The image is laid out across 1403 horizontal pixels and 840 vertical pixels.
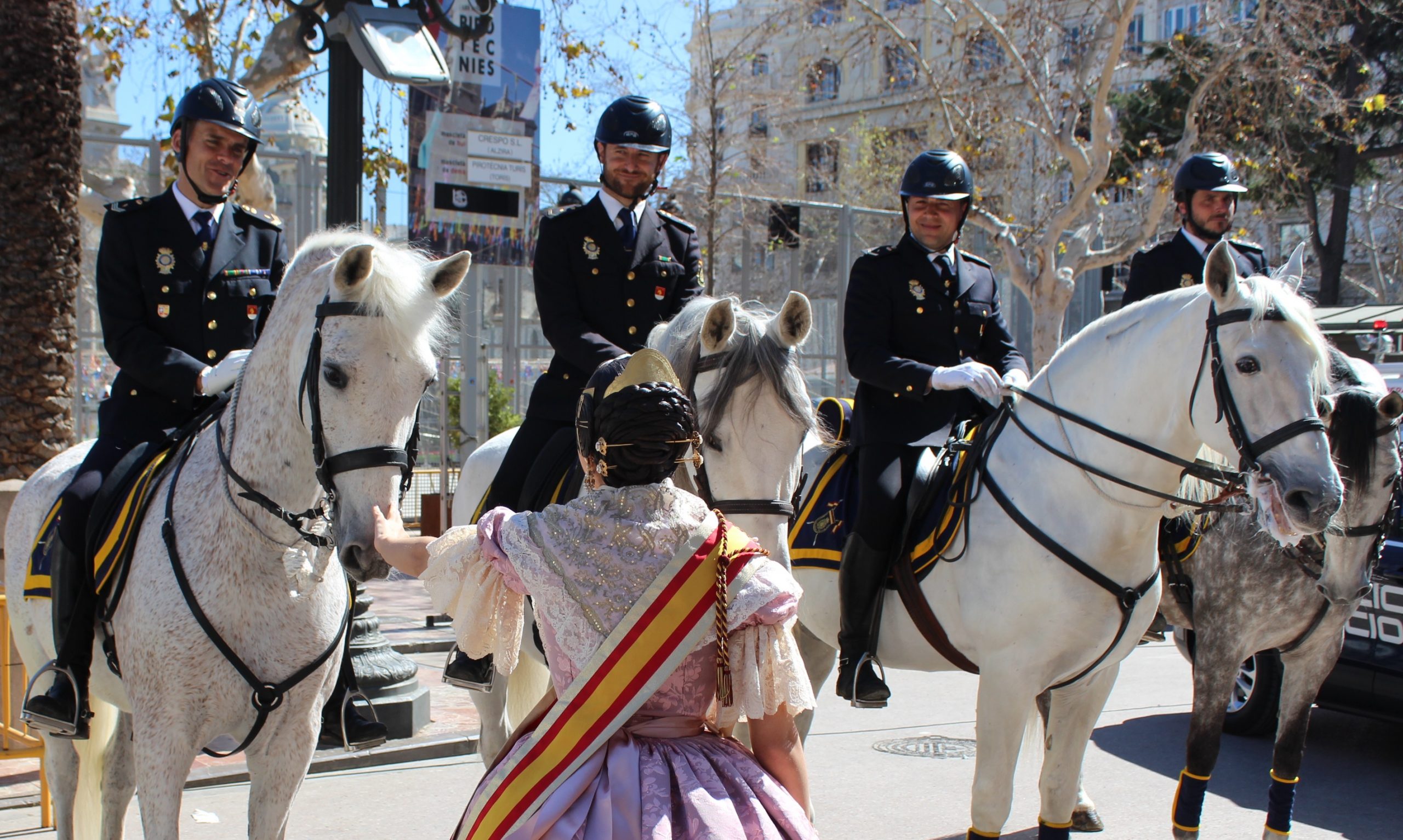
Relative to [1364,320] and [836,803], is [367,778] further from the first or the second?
[1364,320]

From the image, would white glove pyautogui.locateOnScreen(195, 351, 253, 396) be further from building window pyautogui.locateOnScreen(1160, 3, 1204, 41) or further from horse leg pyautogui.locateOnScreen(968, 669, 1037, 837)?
building window pyautogui.locateOnScreen(1160, 3, 1204, 41)

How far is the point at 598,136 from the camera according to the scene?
4.72 metres

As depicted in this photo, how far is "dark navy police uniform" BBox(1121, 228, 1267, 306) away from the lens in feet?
18.6

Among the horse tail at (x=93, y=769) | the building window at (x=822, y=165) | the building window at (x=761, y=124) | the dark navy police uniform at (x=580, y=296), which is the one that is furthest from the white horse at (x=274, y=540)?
the building window at (x=822, y=165)

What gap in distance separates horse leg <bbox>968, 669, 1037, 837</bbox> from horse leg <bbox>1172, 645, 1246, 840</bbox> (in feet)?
3.43

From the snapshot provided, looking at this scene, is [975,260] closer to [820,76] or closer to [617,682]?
[617,682]

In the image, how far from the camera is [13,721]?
6.27 meters

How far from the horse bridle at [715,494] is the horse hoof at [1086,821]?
8.71 ft

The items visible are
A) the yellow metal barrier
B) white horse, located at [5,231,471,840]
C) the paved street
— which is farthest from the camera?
the paved street

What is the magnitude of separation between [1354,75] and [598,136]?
20.8 meters

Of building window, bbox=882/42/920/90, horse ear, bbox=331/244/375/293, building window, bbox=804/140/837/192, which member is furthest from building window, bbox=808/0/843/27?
horse ear, bbox=331/244/375/293

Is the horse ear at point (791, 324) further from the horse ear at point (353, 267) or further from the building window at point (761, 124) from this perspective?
the building window at point (761, 124)

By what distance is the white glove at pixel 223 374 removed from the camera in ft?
12.1

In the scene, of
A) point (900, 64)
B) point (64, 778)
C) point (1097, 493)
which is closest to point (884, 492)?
point (1097, 493)
